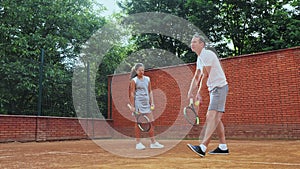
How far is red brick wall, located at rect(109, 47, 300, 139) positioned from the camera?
9.12 metres

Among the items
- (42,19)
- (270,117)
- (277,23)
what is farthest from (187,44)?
(270,117)

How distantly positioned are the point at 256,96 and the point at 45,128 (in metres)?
6.96


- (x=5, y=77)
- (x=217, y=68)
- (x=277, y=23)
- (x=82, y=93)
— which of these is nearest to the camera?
(x=217, y=68)

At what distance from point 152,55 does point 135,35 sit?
217cm

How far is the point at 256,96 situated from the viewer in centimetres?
975

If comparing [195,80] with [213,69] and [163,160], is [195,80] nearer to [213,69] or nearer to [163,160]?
[213,69]

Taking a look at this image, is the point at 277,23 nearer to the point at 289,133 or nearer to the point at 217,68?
the point at 289,133

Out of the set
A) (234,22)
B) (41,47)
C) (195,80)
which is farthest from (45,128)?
(234,22)

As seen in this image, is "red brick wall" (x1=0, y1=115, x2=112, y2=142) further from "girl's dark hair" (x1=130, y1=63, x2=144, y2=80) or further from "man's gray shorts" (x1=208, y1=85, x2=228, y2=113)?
"man's gray shorts" (x1=208, y1=85, x2=228, y2=113)

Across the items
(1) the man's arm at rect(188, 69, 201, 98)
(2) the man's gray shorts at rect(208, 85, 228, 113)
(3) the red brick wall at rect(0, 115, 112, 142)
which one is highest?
(1) the man's arm at rect(188, 69, 201, 98)

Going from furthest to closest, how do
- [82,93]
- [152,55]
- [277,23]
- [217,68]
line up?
[152,55] < [277,23] < [82,93] < [217,68]

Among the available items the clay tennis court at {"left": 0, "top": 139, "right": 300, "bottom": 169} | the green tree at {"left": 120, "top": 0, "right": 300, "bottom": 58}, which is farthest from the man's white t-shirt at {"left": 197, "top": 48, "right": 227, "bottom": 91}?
the green tree at {"left": 120, "top": 0, "right": 300, "bottom": 58}

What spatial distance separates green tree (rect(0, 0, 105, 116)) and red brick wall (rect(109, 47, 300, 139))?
4.23 m

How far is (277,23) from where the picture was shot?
17891 mm
